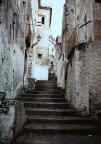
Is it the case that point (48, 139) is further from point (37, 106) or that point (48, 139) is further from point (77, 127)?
point (37, 106)

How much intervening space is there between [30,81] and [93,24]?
6949 mm

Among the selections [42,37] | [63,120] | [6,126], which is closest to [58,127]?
[63,120]

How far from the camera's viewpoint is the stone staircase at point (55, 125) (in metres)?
6.25

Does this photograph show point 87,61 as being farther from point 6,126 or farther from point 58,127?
point 6,126

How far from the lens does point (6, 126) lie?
523cm

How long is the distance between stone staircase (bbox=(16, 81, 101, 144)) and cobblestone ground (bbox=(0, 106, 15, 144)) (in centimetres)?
67

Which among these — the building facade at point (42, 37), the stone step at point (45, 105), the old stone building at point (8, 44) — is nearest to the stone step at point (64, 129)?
the old stone building at point (8, 44)

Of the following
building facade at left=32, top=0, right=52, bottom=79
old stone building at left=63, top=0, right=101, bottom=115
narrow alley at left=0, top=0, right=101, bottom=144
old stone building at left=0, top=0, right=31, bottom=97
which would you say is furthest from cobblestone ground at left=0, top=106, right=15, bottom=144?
building facade at left=32, top=0, right=52, bottom=79

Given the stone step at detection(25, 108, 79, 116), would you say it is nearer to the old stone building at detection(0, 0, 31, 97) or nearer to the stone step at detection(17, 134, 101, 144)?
the old stone building at detection(0, 0, 31, 97)

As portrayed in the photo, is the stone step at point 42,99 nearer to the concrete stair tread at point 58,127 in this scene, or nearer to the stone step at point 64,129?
the concrete stair tread at point 58,127

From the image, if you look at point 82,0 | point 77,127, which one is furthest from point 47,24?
point 77,127

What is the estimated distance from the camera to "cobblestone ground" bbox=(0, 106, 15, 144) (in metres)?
5.13

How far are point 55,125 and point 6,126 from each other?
2.73 meters

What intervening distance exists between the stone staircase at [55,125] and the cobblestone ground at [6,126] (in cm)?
67
